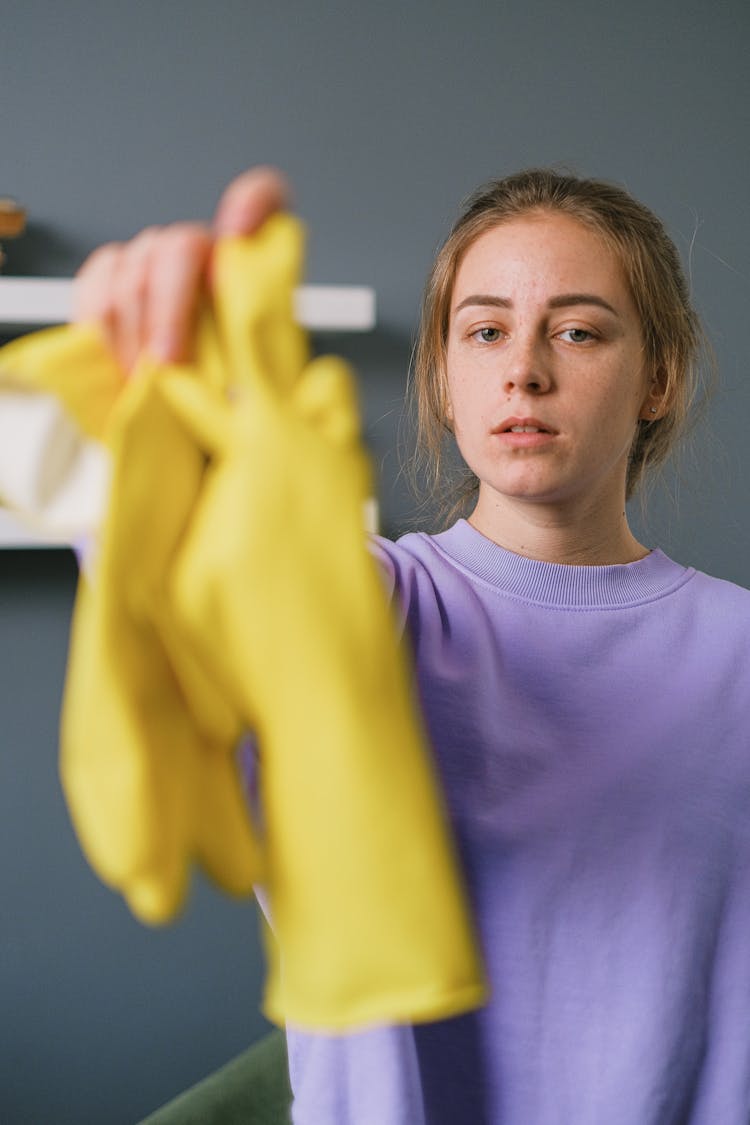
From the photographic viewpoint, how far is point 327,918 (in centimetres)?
47

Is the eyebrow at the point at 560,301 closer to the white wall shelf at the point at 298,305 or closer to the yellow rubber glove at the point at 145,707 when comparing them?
the yellow rubber glove at the point at 145,707

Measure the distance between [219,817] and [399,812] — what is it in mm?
102

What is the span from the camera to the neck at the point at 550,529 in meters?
1.06

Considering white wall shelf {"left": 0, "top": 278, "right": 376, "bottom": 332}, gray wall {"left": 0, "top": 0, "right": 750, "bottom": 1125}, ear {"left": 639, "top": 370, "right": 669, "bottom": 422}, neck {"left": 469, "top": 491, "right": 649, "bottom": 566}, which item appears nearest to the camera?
neck {"left": 469, "top": 491, "right": 649, "bottom": 566}

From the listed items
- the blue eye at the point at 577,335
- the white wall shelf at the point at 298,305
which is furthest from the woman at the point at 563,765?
the white wall shelf at the point at 298,305

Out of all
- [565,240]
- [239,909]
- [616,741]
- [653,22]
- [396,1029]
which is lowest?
[239,909]

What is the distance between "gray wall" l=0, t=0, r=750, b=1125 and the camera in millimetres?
2066

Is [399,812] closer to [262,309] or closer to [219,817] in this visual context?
[219,817]

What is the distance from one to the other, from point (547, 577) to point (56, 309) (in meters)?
1.17

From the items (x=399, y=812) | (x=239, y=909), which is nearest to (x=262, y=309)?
(x=399, y=812)

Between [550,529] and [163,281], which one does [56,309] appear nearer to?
[550,529]

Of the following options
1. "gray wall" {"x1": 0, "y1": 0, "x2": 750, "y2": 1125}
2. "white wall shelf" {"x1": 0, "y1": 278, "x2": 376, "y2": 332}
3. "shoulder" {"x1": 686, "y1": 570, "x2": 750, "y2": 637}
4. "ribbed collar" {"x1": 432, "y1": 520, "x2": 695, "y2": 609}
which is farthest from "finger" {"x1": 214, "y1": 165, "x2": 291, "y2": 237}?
"gray wall" {"x1": 0, "y1": 0, "x2": 750, "y2": 1125}

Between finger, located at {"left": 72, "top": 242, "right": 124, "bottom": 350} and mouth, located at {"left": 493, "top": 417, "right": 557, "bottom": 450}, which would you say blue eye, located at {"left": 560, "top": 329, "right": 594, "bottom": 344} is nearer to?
mouth, located at {"left": 493, "top": 417, "right": 557, "bottom": 450}

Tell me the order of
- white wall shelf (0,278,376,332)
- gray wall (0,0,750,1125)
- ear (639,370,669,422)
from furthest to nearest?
gray wall (0,0,750,1125) < white wall shelf (0,278,376,332) < ear (639,370,669,422)
